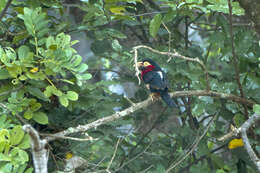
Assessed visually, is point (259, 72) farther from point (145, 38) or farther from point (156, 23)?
point (145, 38)

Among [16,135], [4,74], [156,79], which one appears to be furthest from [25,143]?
[156,79]

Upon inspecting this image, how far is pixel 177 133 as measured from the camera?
14.2 ft

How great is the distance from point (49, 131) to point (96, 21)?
1142mm

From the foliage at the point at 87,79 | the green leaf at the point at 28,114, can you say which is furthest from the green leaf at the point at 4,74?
the green leaf at the point at 28,114

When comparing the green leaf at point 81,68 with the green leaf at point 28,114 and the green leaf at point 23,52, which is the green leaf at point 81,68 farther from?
the green leaf at point 28,114

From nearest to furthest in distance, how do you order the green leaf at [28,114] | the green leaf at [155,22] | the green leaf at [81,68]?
the green leaf at [81,68] → the green leaf at [28,114] → the green leaf at [155,22]

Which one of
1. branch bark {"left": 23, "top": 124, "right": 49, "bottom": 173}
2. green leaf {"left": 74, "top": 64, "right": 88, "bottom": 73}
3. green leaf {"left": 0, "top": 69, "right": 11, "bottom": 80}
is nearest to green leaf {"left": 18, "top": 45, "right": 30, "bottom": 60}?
green leaf {"left": 0, "top": 69, "right": 11, "bottom": 80}

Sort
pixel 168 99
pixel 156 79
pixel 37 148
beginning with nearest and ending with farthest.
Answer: pixel 37 148, pixel 168 99, pixel 156 79

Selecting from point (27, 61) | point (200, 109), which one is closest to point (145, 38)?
point (200, 109)

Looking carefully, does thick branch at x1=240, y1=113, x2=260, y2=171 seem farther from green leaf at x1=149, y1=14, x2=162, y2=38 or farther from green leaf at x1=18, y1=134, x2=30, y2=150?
green leaf at x1=18, y1=134, x2=30, y2=150

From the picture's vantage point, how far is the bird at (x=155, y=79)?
369 cm

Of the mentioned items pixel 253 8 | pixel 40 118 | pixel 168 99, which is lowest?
pixel 168 99

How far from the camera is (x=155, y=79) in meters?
3.88

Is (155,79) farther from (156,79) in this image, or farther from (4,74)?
(4,74)
